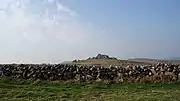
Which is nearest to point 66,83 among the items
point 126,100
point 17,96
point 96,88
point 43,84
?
point 43,84

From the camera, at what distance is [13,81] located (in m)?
30.4

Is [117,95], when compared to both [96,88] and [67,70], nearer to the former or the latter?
[96,88]

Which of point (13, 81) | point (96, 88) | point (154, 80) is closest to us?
point (96, 88)

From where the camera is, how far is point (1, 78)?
3123cm

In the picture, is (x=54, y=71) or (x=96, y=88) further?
(x=54, y=71)

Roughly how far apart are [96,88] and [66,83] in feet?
13.2

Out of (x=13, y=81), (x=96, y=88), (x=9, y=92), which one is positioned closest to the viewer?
(x=9, y=92)

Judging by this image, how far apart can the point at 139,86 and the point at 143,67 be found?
5.94m

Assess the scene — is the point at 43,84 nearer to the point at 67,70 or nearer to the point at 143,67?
the point at 67,70

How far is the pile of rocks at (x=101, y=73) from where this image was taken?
29.0 metres

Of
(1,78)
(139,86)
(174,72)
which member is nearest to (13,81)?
(1,78)

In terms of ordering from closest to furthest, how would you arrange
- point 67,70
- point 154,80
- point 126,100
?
point 126,100
point 154,80
point 67,70

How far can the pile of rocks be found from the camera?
29.0 m

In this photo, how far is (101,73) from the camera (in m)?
31.4
